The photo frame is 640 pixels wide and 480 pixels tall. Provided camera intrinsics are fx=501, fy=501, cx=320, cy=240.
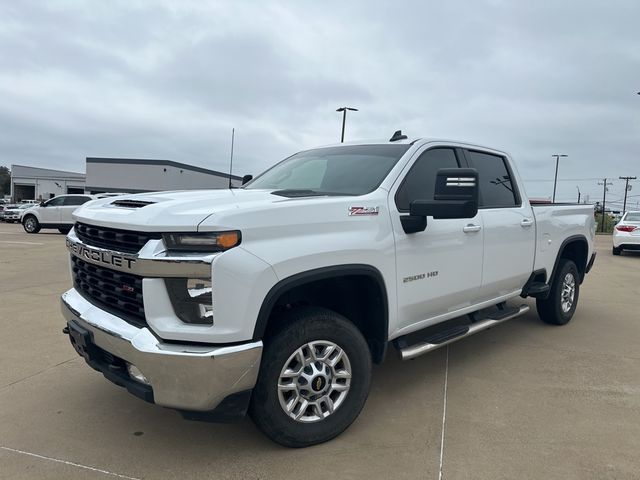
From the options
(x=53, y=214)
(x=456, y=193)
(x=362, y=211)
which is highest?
(x=456, y=193)

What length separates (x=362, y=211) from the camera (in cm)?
312

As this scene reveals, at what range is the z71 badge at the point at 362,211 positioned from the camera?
10.1 ft

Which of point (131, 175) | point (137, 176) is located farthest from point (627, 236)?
point (131, 175)

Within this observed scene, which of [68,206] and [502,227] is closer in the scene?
[502,227]

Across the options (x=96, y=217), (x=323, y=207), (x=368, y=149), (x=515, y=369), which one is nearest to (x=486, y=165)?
(x=368, y=149)

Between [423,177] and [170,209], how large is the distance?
1.99 meters

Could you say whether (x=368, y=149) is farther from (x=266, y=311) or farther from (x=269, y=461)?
(x=269, y=461)

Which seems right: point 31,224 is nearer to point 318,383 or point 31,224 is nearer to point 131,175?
point 318,383

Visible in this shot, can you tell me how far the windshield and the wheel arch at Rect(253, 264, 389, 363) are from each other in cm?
62

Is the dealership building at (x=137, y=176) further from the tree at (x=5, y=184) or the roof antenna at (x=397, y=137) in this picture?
the tree at (x=5, y=184)

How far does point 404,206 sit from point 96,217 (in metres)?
1.97

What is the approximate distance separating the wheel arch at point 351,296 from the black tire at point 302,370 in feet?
0.47

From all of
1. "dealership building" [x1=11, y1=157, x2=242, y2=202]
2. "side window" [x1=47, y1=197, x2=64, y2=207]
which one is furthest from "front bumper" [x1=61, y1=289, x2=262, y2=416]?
"dealership building" [x1=11, y1=157, x2=242, y2=202]

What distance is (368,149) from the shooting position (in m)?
4.02
